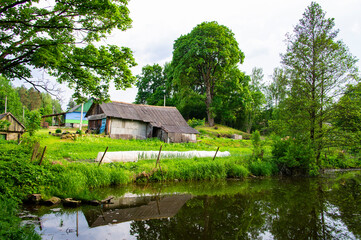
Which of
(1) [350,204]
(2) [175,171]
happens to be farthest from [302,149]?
(2) [175,171]

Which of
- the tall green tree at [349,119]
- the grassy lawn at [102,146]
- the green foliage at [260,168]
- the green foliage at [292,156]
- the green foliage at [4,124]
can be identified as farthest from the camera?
the green foliage at [4,124]

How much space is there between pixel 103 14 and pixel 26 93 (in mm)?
76835

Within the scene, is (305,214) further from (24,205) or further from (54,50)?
(54,50)

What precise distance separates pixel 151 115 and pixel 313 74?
20.8 metres

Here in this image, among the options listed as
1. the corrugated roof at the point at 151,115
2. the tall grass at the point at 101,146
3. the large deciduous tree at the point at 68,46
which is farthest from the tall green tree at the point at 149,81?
the large deciduous tree at the point at 68,46

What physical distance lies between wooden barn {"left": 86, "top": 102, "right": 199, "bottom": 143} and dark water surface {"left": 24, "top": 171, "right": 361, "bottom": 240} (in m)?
18.2

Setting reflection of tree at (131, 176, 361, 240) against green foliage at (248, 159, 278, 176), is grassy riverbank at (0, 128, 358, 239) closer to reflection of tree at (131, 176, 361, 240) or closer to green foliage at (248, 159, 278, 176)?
green foliage at (248, 159, 278, 176)

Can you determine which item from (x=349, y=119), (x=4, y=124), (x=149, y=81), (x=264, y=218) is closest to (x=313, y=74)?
(x=349, y=119)

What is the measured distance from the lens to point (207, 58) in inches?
1649

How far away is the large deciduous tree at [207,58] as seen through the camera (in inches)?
1564

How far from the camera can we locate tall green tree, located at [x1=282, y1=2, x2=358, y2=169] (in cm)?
1808

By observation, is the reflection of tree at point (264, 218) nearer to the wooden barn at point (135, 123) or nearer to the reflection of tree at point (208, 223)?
the reflection of tree at point (208, 223)

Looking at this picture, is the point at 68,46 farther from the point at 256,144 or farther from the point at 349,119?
the point at 349,119

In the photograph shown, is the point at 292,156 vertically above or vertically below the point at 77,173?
above
